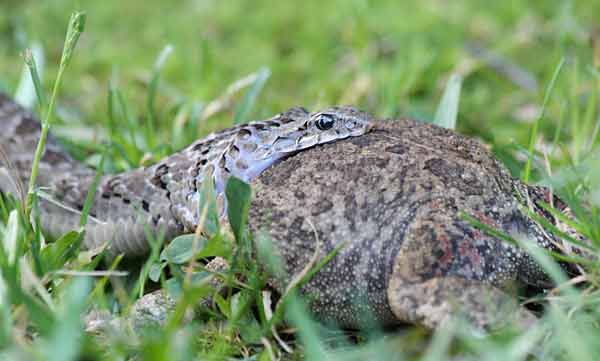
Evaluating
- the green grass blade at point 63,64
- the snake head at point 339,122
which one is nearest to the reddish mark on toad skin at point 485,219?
the snake head at point 339,122

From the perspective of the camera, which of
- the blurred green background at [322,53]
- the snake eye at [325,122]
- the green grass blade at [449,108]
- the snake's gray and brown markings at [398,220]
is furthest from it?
the blurred green background at [322,53]

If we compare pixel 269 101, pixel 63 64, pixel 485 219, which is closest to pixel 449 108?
pixel 485 219

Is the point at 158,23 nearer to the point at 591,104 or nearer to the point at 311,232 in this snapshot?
the point at 591,104

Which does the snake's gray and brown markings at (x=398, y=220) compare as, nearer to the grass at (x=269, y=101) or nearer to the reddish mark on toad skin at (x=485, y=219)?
the reddish mark on toad skin at (x=485, y=219)

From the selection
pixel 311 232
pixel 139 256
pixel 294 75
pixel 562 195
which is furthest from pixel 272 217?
pixel 294 75

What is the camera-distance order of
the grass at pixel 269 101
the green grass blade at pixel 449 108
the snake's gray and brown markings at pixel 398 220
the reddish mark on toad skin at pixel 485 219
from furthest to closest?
the green grass blade at pixel 449 108
the reddish mark on toad skin at pixel 485 219
the snake's gray and brown markings at pixel 398 220
the grass at pixel 269 101

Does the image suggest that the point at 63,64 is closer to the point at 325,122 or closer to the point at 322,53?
the point at 325,122
